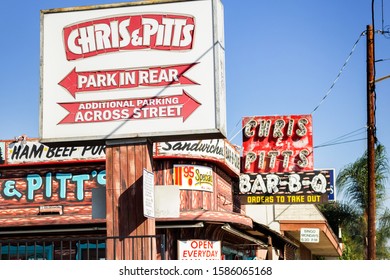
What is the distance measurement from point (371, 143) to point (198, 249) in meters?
6.85

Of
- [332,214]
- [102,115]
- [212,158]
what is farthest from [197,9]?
[332,214]

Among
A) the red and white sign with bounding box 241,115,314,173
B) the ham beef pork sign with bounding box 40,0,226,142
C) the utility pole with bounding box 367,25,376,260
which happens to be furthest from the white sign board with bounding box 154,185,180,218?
the red and white sign with bounding box 241,115,314,173

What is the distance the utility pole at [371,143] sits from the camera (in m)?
27.1

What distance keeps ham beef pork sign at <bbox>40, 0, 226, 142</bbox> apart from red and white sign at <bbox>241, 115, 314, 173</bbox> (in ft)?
59.7

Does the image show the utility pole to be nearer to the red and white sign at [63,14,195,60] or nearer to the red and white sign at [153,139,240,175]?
the red and white sign at [153,139,240,175]

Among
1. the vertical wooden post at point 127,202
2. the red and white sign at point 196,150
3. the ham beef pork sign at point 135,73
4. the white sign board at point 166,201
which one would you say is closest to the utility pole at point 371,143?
the red and white sign at point 196,150

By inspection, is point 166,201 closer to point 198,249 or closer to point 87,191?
point 198,249

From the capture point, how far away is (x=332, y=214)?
55062mm

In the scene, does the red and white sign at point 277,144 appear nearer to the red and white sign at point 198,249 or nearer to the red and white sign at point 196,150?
the red and white sign at point 196,150

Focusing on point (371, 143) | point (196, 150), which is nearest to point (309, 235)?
point (371, 143)

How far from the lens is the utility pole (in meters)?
27.1

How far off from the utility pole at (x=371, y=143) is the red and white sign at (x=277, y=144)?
5.29 metres

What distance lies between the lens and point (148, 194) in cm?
1397
